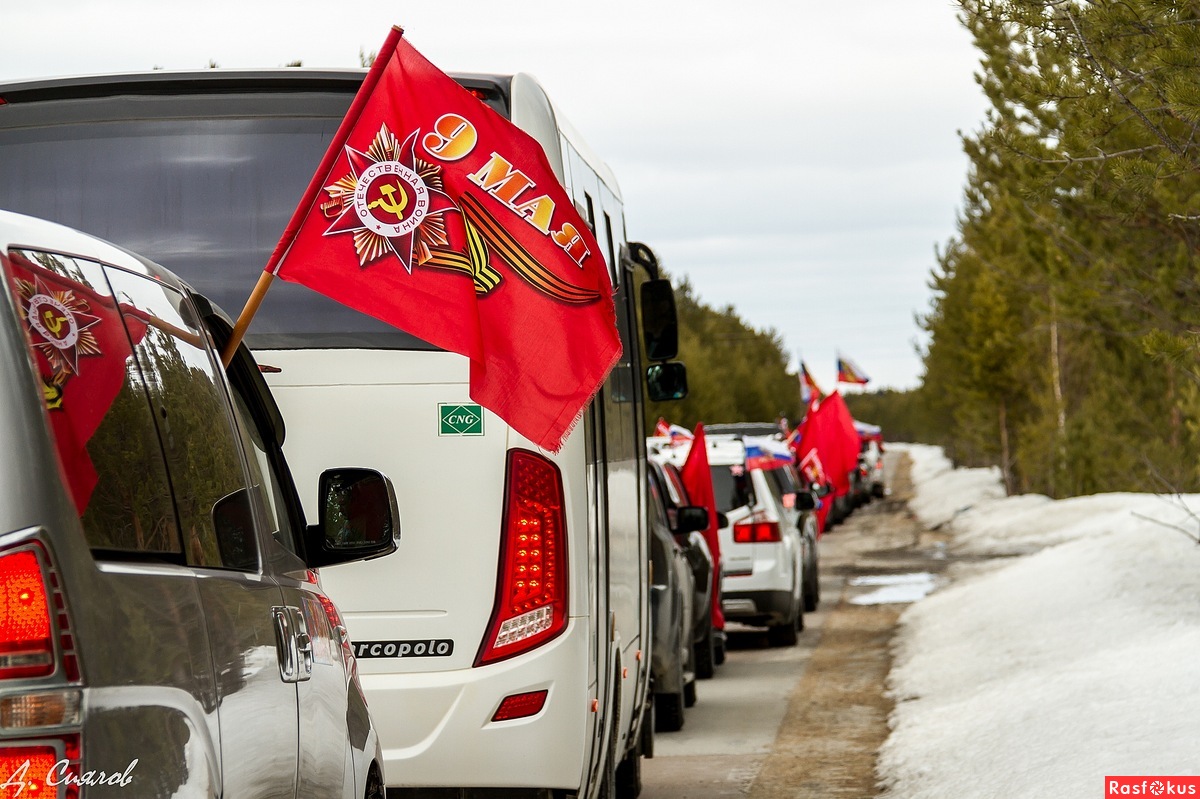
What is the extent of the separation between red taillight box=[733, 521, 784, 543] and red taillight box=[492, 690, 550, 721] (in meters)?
12.2

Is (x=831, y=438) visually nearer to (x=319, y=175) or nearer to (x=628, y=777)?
(x=628, y=777)

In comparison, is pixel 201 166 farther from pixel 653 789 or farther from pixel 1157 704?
pixel 1157 704

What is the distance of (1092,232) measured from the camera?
14953 millimetres

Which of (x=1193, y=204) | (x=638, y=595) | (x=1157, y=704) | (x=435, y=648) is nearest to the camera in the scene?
(x=435, y=648)

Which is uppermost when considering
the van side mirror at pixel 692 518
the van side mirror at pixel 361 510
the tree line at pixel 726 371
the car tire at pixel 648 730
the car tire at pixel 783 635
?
the tree line at pixel 726 371

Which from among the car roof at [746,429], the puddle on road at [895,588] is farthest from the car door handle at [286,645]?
the car roof at [746,429]

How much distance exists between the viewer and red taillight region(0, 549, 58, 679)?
2230 mm

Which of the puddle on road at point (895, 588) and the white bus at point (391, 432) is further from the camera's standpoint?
the puddle on road at point (895, 588)

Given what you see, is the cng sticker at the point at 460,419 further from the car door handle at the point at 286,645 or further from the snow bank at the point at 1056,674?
the snow bank at the point at 1056,674

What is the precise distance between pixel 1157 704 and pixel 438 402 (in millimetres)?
5004

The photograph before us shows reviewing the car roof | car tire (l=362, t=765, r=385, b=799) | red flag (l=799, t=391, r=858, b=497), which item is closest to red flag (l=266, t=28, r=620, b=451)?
car tire (l=362, t=765, r=385, b=799)

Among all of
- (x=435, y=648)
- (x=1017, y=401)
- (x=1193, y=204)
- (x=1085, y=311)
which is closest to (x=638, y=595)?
(x=435, y=648)

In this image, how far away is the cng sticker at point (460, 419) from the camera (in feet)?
18.4

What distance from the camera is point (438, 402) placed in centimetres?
563
